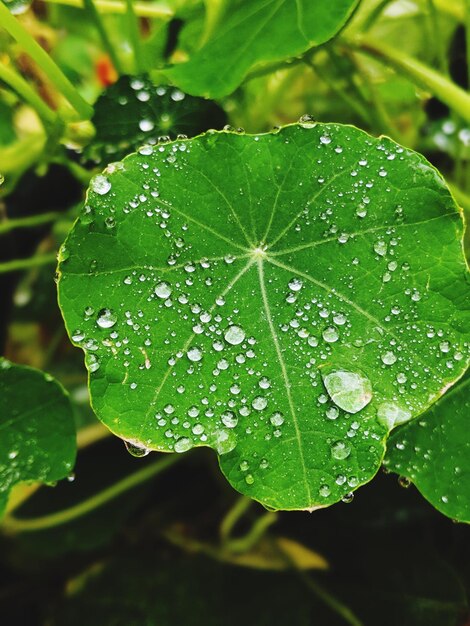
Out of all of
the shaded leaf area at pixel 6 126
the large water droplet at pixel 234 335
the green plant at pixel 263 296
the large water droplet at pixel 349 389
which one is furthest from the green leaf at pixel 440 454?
the shaded leaf area at pixel 6 126

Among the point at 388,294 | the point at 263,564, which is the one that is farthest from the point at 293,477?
the point at 263,564

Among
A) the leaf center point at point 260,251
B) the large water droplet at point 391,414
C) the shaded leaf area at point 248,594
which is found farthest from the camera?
the shaded leaf area at point 248,594

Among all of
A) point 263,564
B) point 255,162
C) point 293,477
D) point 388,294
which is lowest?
point 263,564

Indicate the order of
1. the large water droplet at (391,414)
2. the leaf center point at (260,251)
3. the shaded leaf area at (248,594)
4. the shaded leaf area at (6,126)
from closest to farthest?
the large water droplet at (391,414) < the leaf center point at (260,251) < the shaded leaf area at (248,594) < the shaded leaf area at (6,126)

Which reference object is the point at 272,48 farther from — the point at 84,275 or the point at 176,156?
the point at 84,275

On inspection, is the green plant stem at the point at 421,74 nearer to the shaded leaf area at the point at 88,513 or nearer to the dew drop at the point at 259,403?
the dew drop at the point at 259,403

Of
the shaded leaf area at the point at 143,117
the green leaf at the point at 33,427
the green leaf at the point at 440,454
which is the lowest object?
the green leaf at the point at 440,454

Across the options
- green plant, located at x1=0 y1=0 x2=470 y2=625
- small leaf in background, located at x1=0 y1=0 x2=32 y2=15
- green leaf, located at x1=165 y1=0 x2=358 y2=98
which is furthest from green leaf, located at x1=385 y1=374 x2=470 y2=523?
small leaf in background, located at x1=0 y1=0 x2=32 y2=15
